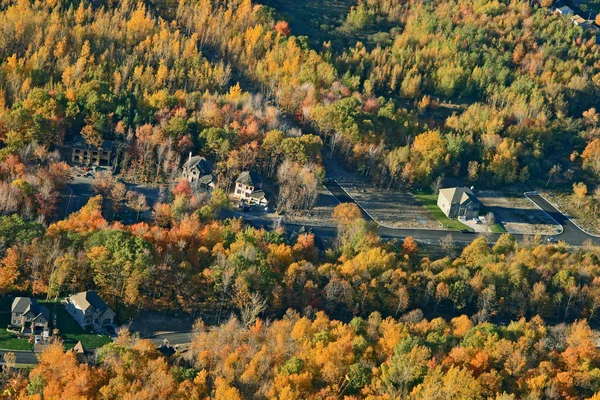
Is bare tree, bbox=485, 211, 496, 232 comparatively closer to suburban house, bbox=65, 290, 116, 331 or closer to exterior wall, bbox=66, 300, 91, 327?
suburban house, bbox=65, 290, 116, 331

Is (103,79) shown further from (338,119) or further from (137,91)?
(338,119)

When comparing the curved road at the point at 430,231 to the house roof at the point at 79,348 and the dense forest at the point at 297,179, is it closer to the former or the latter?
the dense forest at the point at 297,179

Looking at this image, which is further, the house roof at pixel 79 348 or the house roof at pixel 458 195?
the house roof at pixel 458 195

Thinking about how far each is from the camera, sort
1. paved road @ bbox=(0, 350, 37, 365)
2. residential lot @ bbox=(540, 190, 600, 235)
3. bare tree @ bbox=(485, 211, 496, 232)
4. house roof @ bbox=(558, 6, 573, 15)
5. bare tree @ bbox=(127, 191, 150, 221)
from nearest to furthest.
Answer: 1. paved road @ bbox=(0, 350, 37, 365)
2. bare tree @ bbox=(127, 191, 150, 221)
3. bare tree @ bbox=(485, 211, 496, 232)
4. residential lot @ bbox=(540, 190, 600, 235)
5. house roof @ bbox=(558, 6, 573, 15)

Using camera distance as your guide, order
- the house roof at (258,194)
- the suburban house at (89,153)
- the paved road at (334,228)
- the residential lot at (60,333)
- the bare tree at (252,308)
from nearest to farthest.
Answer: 1. the residential lot at (60,333)
2. the bare tree at (252,308)
3. the paved road at (334,228)
4. the house roof at (258,194)
5. the suburban house at (89,153)

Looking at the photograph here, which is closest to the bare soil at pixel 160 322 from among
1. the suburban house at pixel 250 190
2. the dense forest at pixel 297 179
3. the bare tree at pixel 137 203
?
the dense forest at pixel 297 179

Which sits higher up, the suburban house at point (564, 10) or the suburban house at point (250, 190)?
the suburban house at point (564, 10)

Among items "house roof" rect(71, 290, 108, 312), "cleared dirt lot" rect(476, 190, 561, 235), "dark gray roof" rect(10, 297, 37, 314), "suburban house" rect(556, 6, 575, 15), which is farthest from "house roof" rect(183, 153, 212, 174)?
"suburban house" rect(556, 6, 575, 15)

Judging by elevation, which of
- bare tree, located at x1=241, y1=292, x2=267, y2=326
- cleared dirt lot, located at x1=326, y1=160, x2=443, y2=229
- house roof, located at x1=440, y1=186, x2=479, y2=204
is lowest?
bare tree, located at x1=241, y1=292, x2=267, y2=326
